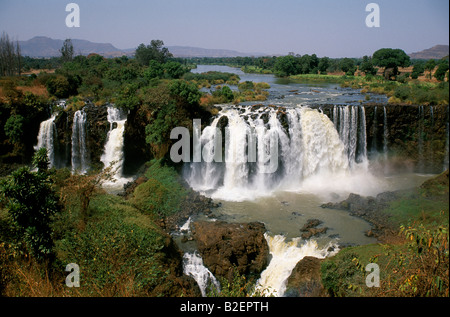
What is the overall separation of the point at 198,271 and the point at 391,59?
4295cm

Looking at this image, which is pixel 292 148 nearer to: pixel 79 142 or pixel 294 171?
pixel 294 171

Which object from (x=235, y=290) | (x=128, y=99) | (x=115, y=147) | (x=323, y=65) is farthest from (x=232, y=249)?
(x=323, y=65)

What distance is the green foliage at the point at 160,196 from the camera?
1462cm

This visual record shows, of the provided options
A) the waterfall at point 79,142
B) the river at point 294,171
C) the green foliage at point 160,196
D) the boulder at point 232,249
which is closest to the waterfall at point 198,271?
the boulder at point 232,249

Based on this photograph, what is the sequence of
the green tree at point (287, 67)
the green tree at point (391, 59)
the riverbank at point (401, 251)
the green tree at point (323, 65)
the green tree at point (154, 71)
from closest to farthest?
the riverbank at point (401, 251) → the green tree at point (154, 71) → the green tree at point (391, 59) → the green tree at point (323, 65) → the green tree at point (287, 67)

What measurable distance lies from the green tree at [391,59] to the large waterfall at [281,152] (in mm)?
29680

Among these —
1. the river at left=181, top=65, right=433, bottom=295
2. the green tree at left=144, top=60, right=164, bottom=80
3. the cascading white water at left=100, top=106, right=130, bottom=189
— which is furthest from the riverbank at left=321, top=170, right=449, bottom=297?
the green tree at left=144, top=60, right=164, bottom=80

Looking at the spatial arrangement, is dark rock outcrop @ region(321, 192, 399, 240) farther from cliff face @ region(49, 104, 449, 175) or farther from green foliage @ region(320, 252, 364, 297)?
cliff face @ region(49, 104, 449, 175)

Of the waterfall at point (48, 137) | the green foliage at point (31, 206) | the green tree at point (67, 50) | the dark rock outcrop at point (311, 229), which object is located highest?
the green tree at point (67, 50)

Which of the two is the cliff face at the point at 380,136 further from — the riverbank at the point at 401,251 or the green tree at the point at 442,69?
the riverbank at the point at 401,251

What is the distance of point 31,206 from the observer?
757 centimetres

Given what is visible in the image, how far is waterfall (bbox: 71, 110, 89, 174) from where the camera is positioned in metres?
19.1
